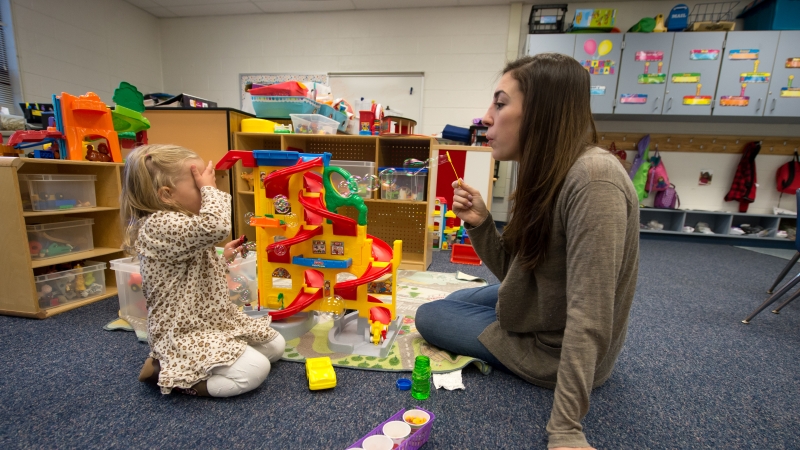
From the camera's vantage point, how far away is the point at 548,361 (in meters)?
1.21

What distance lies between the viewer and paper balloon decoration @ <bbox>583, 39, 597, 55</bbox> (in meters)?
4.22

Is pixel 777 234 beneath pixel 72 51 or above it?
beneath

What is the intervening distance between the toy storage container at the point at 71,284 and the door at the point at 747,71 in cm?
600

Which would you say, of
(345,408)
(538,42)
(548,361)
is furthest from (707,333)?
(538,42)

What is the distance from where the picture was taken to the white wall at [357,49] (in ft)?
15.3

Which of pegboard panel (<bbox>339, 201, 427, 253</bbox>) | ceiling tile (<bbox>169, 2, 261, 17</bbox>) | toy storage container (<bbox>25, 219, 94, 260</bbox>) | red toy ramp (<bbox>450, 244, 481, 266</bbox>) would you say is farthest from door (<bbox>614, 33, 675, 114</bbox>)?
toy storage container (<bbox>25, 219, 94, 260</bbox>)

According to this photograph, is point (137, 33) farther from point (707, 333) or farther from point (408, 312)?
point (707, 333)

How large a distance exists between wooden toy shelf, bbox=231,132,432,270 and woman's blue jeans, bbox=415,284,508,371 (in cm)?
126

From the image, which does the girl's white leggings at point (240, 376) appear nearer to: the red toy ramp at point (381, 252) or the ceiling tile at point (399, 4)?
the red toy ramp at point (381, 252)

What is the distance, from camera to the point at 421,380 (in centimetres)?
120

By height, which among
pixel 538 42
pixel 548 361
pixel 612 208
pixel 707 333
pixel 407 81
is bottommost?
pixel 707 333

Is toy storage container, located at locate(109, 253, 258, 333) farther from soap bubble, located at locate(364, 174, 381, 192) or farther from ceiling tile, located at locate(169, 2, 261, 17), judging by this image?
ceiling tile, located at locate(169, 2, 261, 17)

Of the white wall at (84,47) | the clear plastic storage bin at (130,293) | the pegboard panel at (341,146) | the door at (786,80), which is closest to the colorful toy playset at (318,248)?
the clear plastic storage bin at (130,293)

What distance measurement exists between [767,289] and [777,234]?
8.70ft
